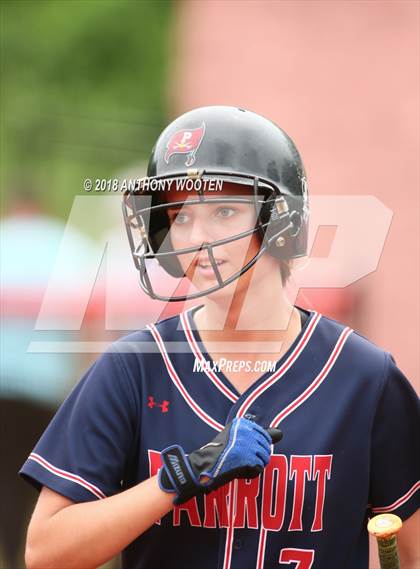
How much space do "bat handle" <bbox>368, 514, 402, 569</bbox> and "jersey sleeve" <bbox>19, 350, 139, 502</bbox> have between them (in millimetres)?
500

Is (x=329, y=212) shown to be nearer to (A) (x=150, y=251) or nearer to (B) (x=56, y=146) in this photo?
(A) (x=150, y=251)

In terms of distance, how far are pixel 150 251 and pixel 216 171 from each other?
25 centimetres

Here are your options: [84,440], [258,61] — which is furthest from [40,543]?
[258,61]

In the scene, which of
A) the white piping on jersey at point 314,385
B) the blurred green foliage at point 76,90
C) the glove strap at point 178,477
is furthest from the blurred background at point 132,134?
the glove strap at point 178,477

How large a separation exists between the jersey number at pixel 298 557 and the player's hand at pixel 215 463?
20 cm

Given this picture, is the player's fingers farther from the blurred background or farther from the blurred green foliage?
the blurred green foliage

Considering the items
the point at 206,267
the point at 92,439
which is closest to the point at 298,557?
the point at 92,439

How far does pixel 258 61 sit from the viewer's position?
573 centimetres

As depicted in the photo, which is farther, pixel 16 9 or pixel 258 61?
pixel 16 9

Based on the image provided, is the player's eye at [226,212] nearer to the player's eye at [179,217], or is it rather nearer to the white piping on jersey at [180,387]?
the player's eye at [179,217]

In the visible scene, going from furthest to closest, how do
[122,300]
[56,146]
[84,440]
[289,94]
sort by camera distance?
1. [56,146]
2. [289,94]
3. [122,300]
4. [84,440]

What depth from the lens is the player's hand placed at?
1575 millimetres

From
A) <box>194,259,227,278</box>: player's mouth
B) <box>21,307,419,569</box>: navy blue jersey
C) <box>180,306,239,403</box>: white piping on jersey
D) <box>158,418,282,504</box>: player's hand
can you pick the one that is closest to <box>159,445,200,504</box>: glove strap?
<box>158,418,282,504</box>: player's hand

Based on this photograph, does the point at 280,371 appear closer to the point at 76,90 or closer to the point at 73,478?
the point at 73,478
